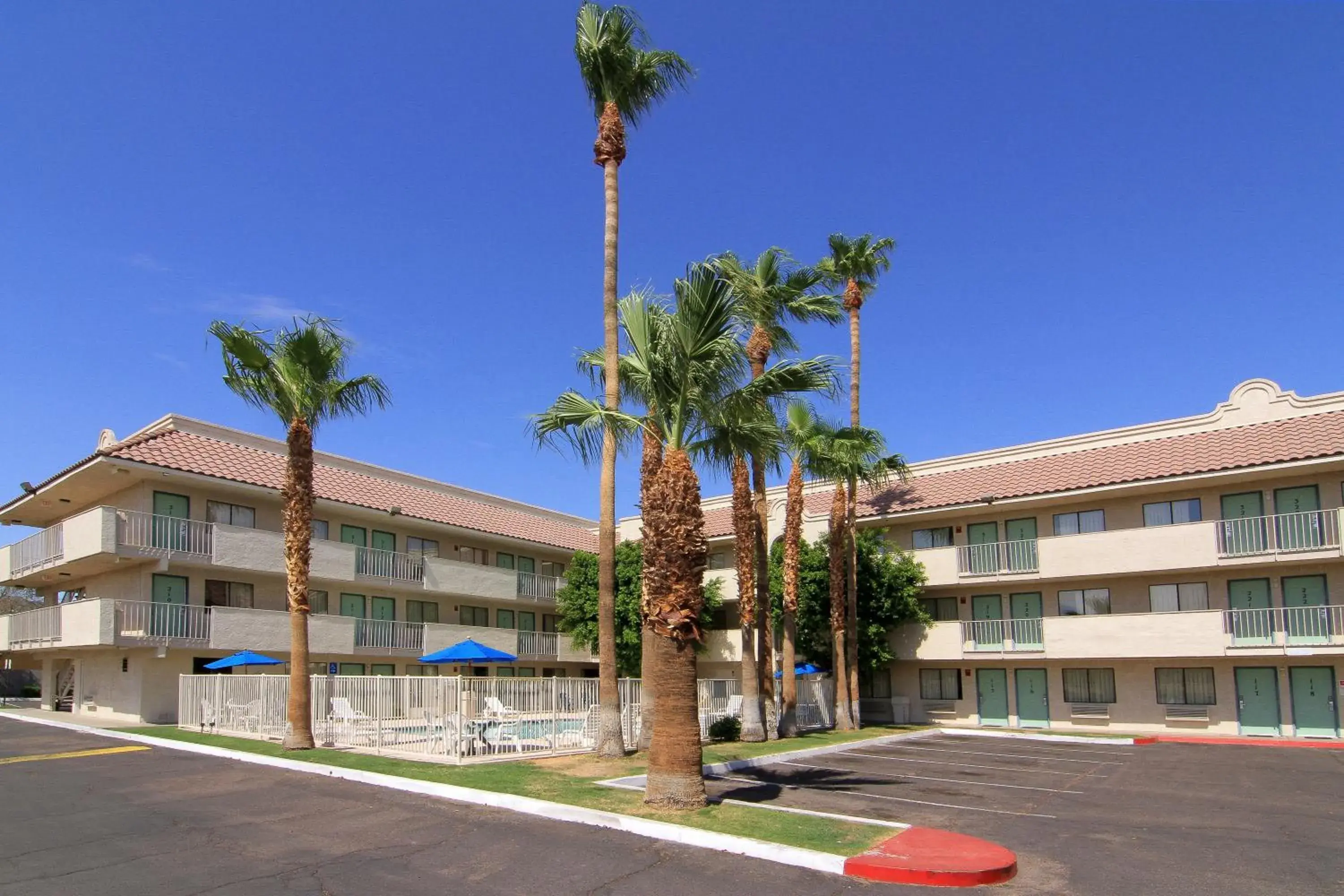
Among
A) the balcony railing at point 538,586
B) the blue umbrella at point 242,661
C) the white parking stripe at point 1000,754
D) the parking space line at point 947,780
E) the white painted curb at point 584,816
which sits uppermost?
the balcony railing at point 538,586

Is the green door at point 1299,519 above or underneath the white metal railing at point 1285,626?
above

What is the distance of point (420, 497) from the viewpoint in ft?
130

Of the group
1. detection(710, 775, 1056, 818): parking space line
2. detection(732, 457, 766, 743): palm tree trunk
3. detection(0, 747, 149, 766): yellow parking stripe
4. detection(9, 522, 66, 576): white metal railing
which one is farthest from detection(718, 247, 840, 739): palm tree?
detection(9, 522, 66, 576): white metal railing

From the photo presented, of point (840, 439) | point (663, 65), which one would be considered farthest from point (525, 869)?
point (840, 439)

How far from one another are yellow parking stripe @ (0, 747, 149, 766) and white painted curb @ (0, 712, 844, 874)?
2632 mm

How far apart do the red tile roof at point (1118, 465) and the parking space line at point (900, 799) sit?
18314 millimetres

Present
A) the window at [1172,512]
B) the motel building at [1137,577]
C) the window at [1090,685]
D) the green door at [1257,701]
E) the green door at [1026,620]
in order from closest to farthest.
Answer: the motel building at [1137,577] → the green door at [1257,701] → the window at [1172,512] → the window at [1090,685] → the green door at [1026,620]

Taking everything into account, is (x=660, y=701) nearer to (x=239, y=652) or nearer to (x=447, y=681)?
(x=447, y=681)

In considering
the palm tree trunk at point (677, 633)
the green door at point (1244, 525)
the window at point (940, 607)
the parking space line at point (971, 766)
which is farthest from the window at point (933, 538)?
the palm tree trunk at point (677, 633)

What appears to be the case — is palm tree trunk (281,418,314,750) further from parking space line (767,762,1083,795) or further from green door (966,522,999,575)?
green door (966,522,999,575)

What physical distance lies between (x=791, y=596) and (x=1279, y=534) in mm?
14244

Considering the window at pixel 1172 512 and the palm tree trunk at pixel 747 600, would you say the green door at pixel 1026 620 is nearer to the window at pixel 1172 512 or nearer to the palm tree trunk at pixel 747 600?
the window at pixel 1172 512

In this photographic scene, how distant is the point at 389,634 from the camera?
1396 inches

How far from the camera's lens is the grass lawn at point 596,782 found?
12102mm
